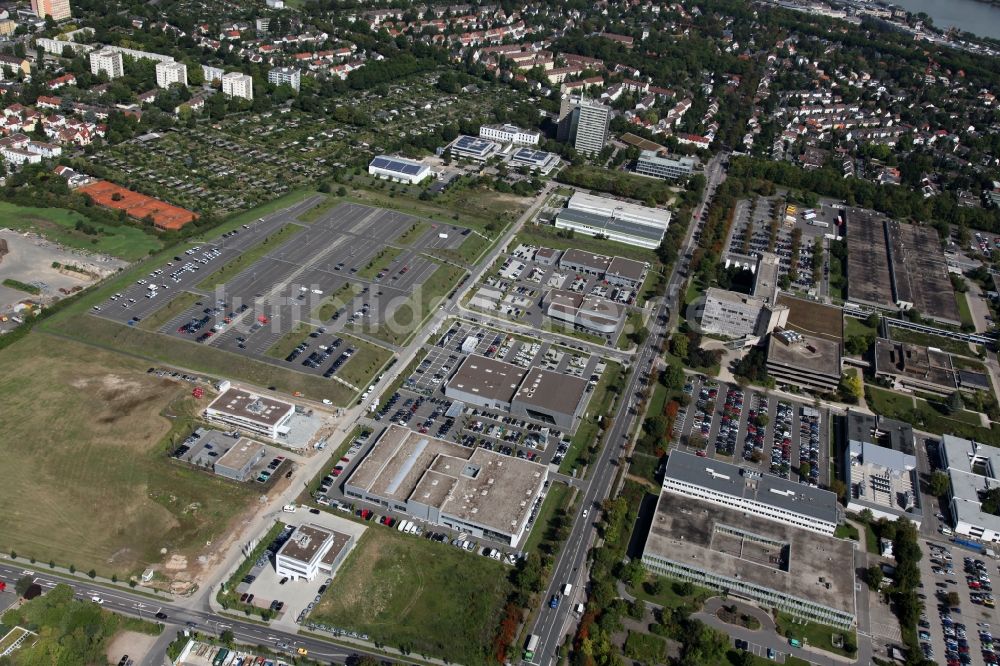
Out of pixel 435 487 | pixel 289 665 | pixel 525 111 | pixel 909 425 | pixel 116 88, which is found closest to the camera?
pixel 289 665

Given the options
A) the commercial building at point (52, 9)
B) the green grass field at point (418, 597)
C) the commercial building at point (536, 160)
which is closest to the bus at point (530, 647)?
the green grass field at point (418, 597)

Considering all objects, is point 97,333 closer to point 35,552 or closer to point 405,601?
point 35,552

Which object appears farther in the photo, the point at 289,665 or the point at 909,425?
the point at 909,425

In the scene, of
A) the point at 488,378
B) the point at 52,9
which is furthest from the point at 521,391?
the point at 52,9

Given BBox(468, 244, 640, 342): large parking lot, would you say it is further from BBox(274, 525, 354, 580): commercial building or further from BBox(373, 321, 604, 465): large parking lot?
BBox(274, 525, 354, 580): commercial building

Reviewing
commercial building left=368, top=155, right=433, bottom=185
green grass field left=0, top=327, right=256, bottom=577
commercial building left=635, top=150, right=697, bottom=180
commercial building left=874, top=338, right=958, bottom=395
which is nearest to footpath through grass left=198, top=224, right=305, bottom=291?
green grass field left=0, top=327, right=256, bottom=577

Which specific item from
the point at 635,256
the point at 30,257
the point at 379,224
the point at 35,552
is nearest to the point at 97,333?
the point at 30,257

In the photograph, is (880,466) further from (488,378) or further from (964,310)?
(964,310)
